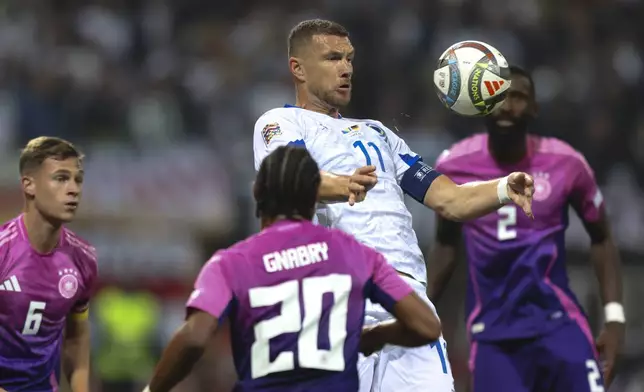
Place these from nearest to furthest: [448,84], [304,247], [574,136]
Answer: [304,247], [448,84], [574,136]

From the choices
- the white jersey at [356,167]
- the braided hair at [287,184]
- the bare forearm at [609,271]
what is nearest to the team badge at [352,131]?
the white jersey at [356,167]

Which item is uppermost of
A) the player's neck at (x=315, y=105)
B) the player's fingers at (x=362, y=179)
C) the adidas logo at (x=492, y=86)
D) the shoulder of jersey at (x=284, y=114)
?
the adidas logo at (x=492, y=86)

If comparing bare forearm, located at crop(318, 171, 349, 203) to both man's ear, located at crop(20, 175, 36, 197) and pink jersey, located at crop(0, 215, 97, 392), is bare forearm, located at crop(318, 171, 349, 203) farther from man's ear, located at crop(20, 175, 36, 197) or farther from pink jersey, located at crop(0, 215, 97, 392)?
man's ear, located at crop(20, 175, 36, 197)

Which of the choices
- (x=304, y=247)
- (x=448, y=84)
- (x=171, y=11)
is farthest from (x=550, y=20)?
(x=304, y=247)

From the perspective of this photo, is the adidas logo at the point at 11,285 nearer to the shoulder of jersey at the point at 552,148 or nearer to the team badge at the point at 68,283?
the team badge at the point at 68,283

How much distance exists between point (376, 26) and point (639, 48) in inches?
131

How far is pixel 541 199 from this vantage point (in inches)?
305

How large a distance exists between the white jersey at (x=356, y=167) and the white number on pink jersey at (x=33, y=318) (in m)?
1.56

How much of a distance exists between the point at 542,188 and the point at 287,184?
3381mm

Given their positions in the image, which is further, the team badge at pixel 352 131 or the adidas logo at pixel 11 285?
the adidas logo at pixel 11 285

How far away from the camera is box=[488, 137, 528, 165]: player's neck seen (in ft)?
26.0

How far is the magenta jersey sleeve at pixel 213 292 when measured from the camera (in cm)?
452

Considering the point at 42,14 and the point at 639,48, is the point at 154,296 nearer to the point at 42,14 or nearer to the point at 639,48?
the point at 42,14

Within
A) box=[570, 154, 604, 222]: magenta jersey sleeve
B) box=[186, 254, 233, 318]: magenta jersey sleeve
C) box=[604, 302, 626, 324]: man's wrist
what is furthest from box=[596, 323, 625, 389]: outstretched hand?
box=[186, 254, 233, 318]: magenta jersey sleeve
